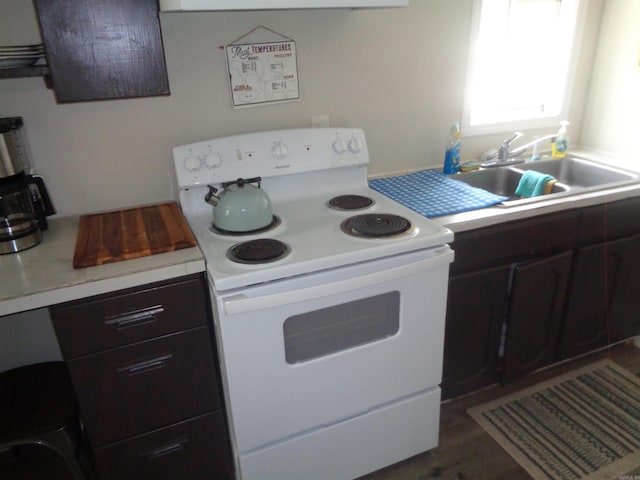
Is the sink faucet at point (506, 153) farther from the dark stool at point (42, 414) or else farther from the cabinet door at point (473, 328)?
the dark stool at point (42, 414)

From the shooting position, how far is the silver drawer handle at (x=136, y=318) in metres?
1.24

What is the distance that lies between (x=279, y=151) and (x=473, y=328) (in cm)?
98

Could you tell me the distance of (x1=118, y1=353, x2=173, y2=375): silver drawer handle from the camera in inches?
51.1

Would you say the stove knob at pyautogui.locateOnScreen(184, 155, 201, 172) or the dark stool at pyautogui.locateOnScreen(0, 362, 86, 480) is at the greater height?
the stove knob at pyautogui.locateOnScreen(184, 155, 201, 172)

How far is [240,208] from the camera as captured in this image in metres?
1.44

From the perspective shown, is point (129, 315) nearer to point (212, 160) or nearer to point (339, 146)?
point (212, 160)

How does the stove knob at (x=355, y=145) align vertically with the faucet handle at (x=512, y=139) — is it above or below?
above

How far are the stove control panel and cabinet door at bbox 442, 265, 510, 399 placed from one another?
0.63 metres

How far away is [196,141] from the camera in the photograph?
1.71 metres

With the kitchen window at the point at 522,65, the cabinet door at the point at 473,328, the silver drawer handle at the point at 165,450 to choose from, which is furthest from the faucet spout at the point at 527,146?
the silver drawer handle at the point at 165,450

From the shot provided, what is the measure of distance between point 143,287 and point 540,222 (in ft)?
4.53

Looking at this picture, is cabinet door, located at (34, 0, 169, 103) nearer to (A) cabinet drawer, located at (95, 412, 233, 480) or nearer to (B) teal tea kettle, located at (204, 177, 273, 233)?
(B) teal tea kettle, located at (204, 177, 273, 233)

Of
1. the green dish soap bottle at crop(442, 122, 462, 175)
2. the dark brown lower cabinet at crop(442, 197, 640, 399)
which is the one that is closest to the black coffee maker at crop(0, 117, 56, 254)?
the dark brown lower cabinet at crop(442, 197, 640, 399)

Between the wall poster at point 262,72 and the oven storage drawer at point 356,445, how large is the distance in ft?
3.93
